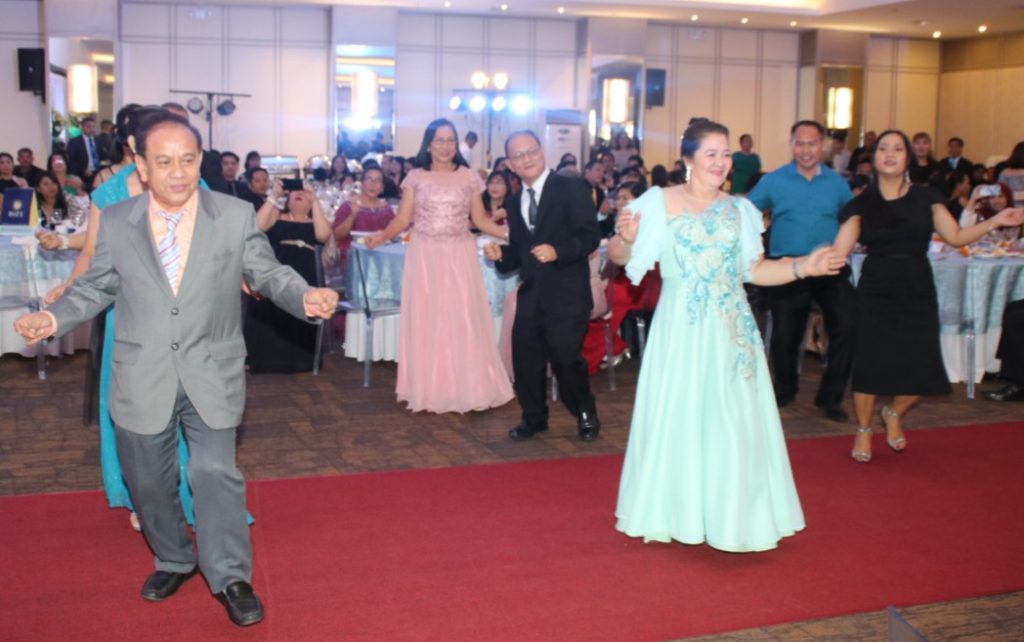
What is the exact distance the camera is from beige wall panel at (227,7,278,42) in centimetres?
1788

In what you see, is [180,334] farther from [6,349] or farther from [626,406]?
[6,349]

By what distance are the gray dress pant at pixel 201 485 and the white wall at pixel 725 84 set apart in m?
17.1

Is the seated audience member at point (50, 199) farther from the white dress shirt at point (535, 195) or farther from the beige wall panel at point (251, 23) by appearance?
the beige wall panel at point (251, 23)

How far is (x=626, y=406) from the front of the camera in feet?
22.3

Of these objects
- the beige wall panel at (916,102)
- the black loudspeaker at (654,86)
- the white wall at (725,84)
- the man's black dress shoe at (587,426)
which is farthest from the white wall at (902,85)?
the man's black dress shoe at (587,426)

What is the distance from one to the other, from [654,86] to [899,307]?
14.6 metres

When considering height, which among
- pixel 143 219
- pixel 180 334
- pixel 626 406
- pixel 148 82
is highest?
pixel 148 82

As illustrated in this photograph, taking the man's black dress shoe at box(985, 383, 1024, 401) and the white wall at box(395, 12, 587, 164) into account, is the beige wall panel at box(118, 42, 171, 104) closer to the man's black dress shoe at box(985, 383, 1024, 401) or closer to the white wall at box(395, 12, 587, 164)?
the white wall at box(395, 12, 587, 164)

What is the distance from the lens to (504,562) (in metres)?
4.04

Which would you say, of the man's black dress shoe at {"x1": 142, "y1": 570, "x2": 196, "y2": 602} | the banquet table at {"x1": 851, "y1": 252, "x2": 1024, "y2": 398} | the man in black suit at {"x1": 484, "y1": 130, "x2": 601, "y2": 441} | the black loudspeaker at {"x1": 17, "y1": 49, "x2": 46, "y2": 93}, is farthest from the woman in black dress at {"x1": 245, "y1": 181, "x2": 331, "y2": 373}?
the black loudspeaker at {"x1": 17, "y1": 49, "x2": 46, "y2": 93}

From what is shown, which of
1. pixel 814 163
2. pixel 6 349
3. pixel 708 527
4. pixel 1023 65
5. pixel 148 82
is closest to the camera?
pixel 708 527

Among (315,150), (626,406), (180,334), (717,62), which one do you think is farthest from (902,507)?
(717,62)

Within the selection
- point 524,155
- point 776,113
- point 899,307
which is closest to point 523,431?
point 524,155

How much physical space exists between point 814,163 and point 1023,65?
1517cm
